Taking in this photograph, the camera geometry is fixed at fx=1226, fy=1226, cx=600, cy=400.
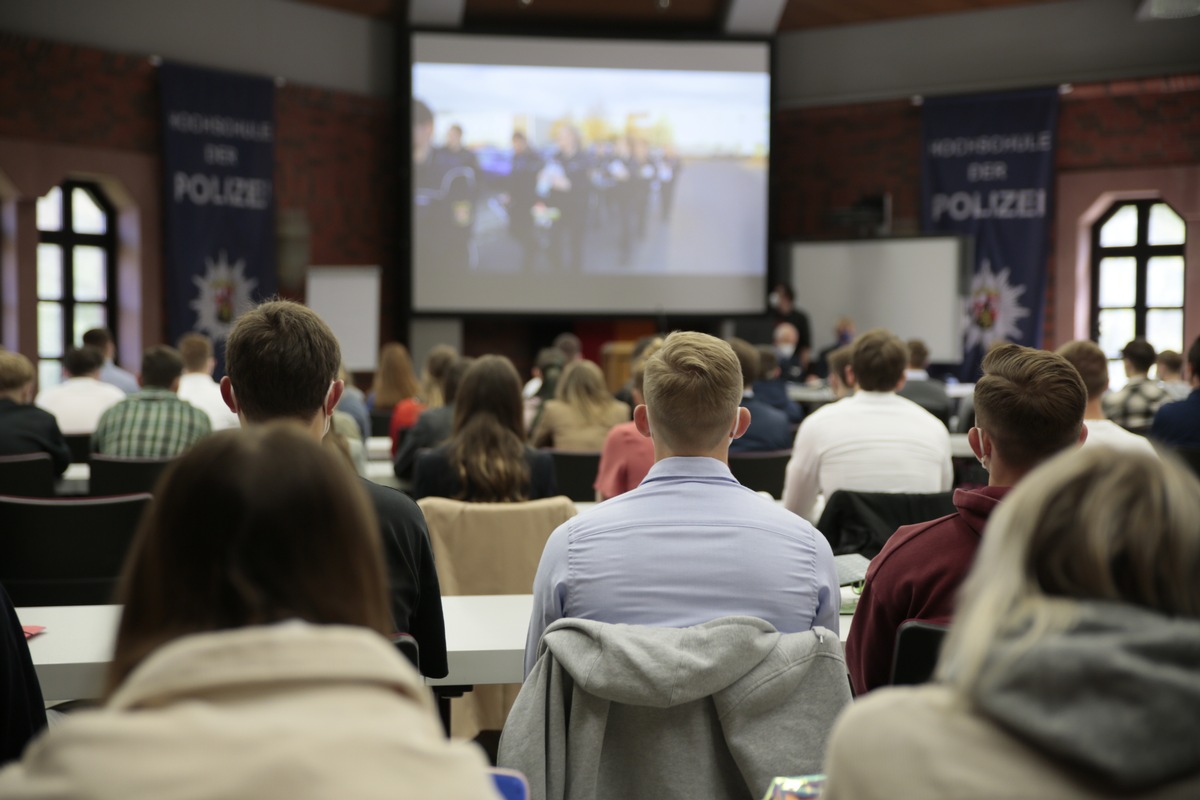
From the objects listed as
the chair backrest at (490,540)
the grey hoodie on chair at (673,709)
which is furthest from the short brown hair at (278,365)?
the chair backrest at (490,540)

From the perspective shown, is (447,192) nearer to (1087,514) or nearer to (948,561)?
(948,561)

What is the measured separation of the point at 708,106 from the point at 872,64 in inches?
68.3

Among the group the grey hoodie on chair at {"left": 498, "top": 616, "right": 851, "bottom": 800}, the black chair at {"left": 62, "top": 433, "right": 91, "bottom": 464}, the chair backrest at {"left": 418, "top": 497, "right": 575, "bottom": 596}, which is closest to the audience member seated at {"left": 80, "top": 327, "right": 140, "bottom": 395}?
the black chair at {"left": 62, "top": 433, "right": 91, "bottom": 464}

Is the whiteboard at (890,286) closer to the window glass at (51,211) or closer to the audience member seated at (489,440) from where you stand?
the window glass at (51,211)

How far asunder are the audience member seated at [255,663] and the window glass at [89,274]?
9640 millimetres

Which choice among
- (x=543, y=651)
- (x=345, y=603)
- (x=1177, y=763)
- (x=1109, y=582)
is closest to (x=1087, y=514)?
(x=1109, y=582)

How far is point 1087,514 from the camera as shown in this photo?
98 centimetres

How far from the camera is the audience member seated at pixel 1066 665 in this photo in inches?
34.8

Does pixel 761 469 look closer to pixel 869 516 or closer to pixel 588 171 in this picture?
pixel 869 516

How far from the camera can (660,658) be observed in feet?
5.45

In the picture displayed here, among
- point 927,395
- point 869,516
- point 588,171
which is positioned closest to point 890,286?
point 588,171

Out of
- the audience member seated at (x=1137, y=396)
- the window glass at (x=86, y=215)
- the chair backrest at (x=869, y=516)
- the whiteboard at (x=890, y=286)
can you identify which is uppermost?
the window glass at (x=86, y=215)

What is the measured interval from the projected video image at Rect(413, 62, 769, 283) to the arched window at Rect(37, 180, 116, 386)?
8.88 ft

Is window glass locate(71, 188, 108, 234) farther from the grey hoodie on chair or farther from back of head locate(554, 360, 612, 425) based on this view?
the grey hoodie on chair
